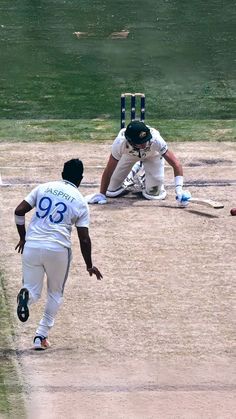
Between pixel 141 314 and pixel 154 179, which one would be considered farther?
pixel 154 179

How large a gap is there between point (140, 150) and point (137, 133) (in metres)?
0.83

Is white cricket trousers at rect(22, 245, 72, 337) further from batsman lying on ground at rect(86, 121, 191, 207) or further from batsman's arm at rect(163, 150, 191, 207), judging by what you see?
batsman's arm at rect(163, 150, 191, 207)

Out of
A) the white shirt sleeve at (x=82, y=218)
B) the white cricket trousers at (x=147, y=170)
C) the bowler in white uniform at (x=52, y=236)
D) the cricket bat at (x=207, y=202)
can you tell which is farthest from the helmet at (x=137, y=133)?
the white shirt sleeve at (x=82, y=218)

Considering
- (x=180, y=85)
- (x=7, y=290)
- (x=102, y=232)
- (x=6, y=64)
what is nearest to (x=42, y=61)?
(x=6, y=64)

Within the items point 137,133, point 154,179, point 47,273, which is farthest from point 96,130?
point 47,273

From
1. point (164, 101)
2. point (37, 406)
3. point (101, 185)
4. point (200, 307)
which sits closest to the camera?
point (37, 406)

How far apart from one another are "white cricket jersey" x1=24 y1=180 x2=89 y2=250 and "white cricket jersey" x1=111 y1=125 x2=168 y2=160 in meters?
5.46

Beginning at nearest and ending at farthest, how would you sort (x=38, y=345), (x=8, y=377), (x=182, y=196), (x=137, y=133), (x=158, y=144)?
(x=8, y=377)
(x=38, y=345)
(x=137, y=133)
(x=158, y=144)
(x=182, y=196)

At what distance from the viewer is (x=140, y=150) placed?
1964 centimetres

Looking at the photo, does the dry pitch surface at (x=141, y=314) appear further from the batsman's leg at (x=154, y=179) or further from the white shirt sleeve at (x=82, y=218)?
the white shirt sleeve at (x=82, y=218)

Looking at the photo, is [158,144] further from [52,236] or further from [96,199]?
[52,236]

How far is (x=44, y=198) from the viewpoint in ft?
46.1

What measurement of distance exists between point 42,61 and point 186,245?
42.1ft

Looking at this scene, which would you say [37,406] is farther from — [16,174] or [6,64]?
[6,64]
